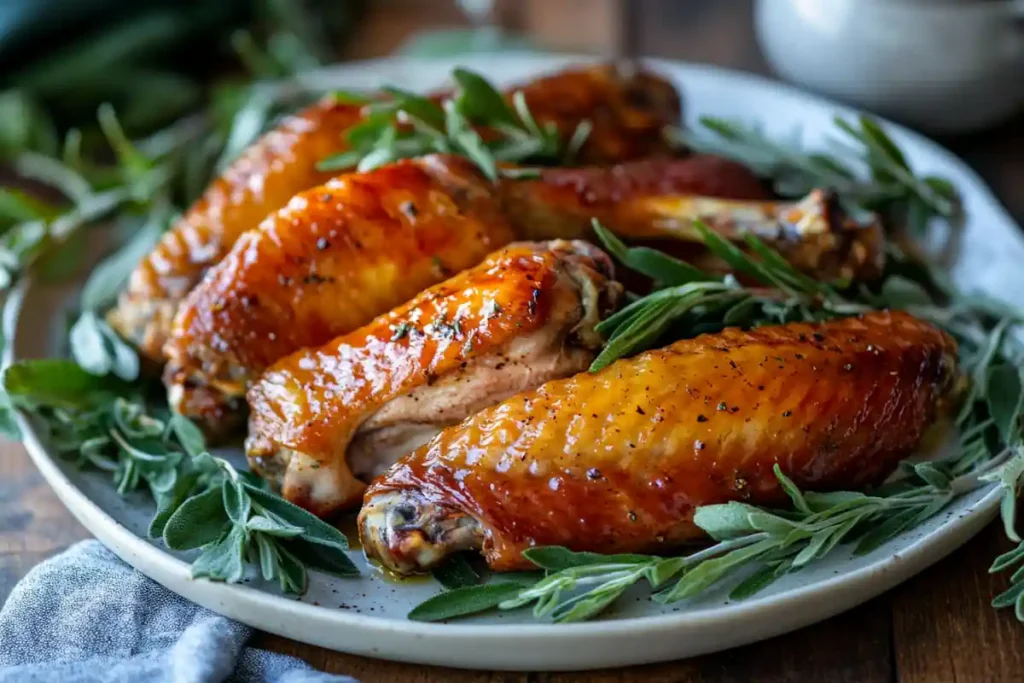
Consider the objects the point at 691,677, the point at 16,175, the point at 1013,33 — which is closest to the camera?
the point at 691,677

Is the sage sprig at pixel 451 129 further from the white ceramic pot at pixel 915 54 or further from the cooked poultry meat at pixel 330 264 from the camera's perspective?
the white ceramic pot at pixel 915 54

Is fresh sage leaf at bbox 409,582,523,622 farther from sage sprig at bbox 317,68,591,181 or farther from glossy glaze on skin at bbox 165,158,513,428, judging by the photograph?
sage sprig at bbox 317,68,591,181

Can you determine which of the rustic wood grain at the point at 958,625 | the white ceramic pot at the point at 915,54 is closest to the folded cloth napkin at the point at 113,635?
the rustic wood grain at the point at 958,625

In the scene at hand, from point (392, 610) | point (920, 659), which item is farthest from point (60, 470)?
point (920, 659)

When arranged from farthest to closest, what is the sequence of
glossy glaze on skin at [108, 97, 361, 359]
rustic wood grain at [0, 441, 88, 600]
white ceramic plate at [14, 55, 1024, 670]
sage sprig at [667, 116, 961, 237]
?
sage sprig at [667, 116, 961, 237] → glossy glaze on skin at [108, 97, 361, 359] → rustic wood grain at [0, 441, 88, 600] → white ceramic plate at [14, 55, 1024, 670]

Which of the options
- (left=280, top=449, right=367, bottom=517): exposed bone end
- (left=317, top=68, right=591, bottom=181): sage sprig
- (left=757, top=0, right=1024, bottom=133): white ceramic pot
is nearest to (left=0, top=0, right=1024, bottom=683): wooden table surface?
(left=280, top=449, right=367, bottom=517): exposed bone end

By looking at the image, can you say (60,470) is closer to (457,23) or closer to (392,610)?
(392,610)
